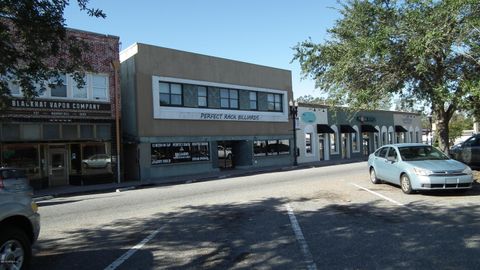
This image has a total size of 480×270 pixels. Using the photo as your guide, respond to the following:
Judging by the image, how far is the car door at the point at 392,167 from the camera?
13742 millimetres

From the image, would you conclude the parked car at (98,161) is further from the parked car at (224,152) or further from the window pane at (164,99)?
the parked car at (224,152)

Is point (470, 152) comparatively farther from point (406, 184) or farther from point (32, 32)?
point (32, 32)

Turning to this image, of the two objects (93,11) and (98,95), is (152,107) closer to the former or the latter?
(98,95)

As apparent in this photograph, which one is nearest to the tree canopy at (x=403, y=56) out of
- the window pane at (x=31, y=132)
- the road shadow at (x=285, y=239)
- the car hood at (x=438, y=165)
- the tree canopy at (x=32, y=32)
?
the car hood at (x=438, y=165)

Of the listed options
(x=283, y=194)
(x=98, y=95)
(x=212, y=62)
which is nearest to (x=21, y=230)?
(x=283, y=194)

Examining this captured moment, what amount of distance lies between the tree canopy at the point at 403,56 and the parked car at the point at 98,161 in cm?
1257

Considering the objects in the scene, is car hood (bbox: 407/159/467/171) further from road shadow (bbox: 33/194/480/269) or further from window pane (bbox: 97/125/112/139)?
window pane (bbox: 97/125/112/139)

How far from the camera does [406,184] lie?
12977 mm

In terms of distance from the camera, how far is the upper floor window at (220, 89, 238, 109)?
30703 millimetres

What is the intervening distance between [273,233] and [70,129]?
58.6ft

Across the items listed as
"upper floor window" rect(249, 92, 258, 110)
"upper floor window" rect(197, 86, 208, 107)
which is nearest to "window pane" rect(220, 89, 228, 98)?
"upper floor window" rect(197, 86, 208, 107)

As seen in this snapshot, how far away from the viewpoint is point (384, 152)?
A: 611 inches

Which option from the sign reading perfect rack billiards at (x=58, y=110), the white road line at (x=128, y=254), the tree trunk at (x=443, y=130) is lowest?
the white road line at (x=128, y=254)

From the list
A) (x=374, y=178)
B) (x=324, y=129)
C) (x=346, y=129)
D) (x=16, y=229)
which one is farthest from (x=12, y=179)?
(x=346, y=129)
